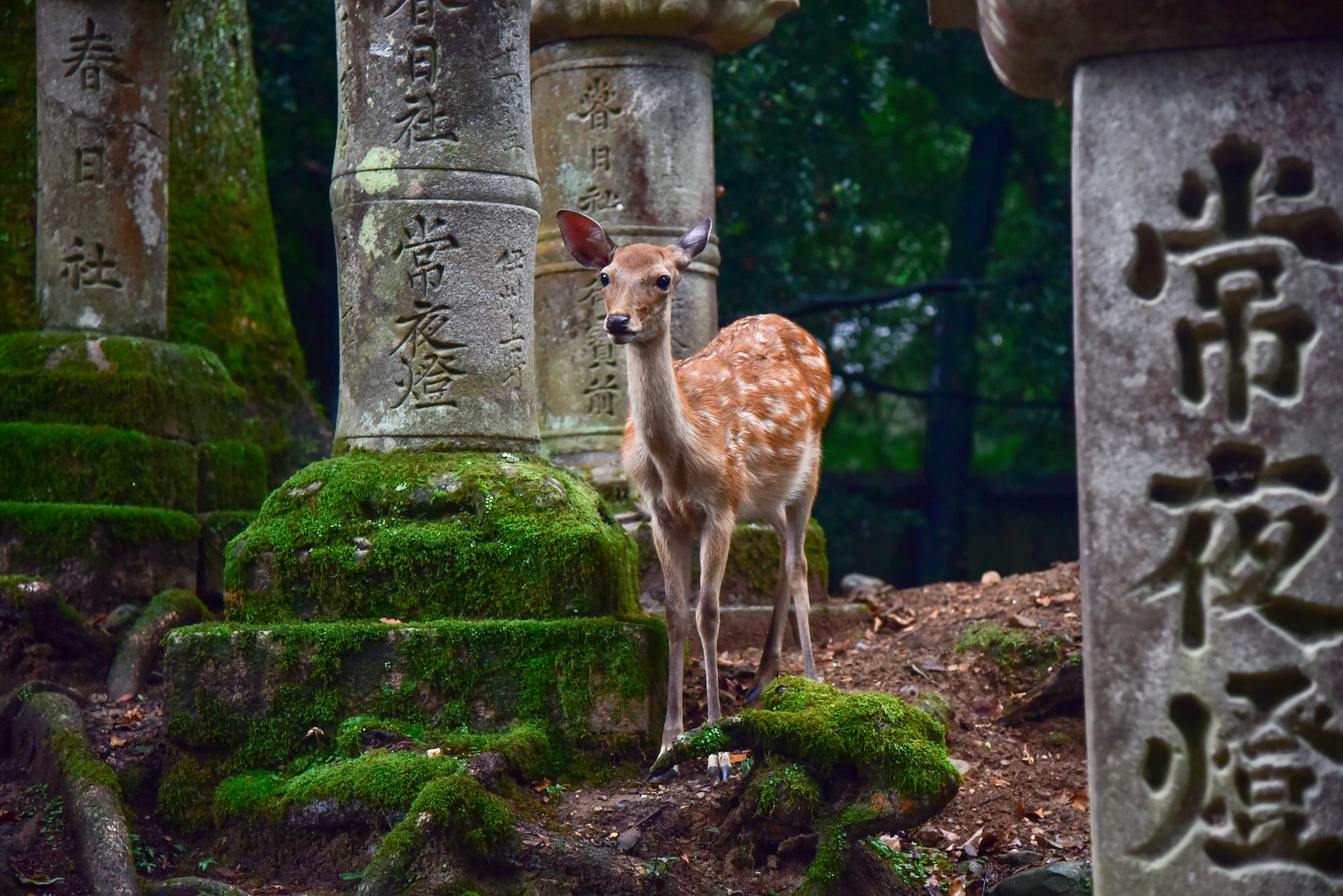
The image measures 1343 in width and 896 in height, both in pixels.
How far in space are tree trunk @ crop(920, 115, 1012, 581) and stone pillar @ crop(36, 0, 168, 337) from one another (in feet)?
31.6

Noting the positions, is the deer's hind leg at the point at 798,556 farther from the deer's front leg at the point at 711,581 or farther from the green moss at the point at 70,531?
the green moss at the point at 70,531

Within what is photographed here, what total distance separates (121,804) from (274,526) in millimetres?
1161

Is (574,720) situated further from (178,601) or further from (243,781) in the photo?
(178,601)

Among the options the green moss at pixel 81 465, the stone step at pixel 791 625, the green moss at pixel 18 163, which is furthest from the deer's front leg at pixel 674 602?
the green moss at pixel 18 163

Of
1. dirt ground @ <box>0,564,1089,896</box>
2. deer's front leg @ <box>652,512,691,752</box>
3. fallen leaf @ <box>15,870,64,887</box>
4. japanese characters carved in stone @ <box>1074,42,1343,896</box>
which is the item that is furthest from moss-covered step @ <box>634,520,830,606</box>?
japanese characters carved in stone @ <box>1074,42,1343,896</box>

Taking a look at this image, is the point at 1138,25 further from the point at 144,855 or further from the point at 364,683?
the point at 144,855

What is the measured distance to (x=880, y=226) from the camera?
17.6 metres

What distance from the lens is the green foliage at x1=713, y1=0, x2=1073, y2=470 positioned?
1358cm

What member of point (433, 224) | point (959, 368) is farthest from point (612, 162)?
point (959, 368)

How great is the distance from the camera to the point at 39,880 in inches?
186

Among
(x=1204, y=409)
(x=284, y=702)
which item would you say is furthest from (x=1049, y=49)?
(x=284, y=702)

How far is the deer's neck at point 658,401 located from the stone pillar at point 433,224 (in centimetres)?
64

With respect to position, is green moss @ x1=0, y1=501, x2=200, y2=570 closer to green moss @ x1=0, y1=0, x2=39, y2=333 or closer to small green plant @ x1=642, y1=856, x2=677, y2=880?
green moss @ x1=0, y1=0, x2=39, y2=333

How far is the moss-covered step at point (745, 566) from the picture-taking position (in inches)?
307
